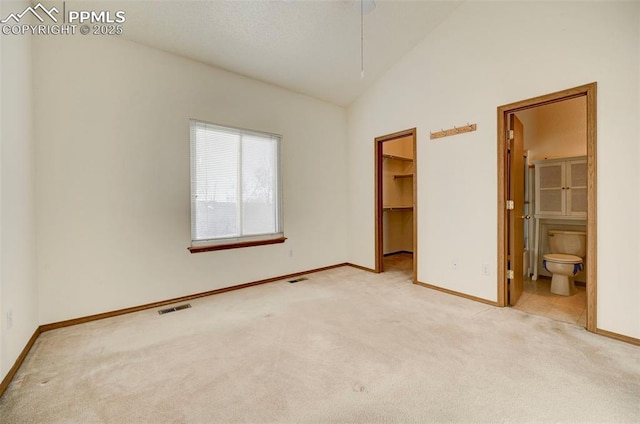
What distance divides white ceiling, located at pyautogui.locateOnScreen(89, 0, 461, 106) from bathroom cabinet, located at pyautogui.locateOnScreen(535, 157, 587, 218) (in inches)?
96.2

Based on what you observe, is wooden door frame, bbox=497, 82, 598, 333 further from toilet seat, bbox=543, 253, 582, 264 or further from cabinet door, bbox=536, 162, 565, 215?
cabinet door, bbox=536, 162, 565, 215

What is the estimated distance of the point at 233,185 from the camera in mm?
3633

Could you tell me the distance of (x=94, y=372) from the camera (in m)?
1.87

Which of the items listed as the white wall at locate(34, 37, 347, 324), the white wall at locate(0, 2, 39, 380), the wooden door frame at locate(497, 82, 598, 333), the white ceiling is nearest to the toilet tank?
the wooden door frame at locate(497, 82, 598, 333)

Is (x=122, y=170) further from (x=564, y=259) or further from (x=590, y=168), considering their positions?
(x=564, y=259)

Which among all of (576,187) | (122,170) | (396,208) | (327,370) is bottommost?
(327,370)

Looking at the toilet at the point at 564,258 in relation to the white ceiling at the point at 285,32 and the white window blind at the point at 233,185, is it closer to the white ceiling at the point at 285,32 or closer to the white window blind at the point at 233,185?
the white ceiling at the point at 285,32

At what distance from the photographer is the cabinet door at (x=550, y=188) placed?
11.9 feet

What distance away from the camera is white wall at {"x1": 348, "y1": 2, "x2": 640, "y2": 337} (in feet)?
7.31

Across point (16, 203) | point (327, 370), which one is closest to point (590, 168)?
point (327, 370)

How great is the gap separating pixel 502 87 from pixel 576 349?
2.50 m

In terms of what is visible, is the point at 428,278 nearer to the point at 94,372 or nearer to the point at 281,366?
the point at 281,366

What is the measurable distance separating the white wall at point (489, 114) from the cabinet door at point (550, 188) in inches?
55.8

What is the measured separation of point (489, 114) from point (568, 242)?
6.84ft
